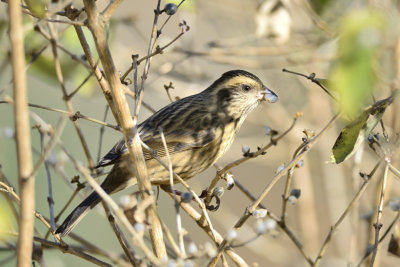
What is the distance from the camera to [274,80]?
204 inches

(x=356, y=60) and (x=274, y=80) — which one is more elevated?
(x=274, y=80)

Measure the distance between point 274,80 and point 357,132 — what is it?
3085 mm

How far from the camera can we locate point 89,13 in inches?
80.4

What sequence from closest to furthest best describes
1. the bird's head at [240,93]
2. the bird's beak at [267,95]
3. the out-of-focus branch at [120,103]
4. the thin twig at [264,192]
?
the thin twig at [264,192], the out-of-focus branch at [120,103], the bird's beak at [267,95], the bird's head at [240,93]

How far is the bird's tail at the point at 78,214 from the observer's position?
3039mm

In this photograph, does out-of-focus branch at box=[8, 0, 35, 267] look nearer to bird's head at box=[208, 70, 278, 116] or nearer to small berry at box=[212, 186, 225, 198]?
A: small berry at box=[212, 186, 225, 198]

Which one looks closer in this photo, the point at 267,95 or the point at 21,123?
the point at 21,123

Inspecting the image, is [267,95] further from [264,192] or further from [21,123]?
[21,123]

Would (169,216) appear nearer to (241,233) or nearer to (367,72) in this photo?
(241,233)

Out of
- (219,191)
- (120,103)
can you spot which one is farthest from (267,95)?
(120,103)

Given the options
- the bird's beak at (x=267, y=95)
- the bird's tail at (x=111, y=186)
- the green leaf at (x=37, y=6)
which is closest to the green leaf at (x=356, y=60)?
the green leaf at (x=37, y=6)

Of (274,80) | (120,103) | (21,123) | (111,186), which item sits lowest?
(21,123)

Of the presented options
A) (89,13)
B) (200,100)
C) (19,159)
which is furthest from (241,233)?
(19,159)

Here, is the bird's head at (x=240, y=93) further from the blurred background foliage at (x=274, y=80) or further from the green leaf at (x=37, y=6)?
the green leaf at (x=37, y=6)
